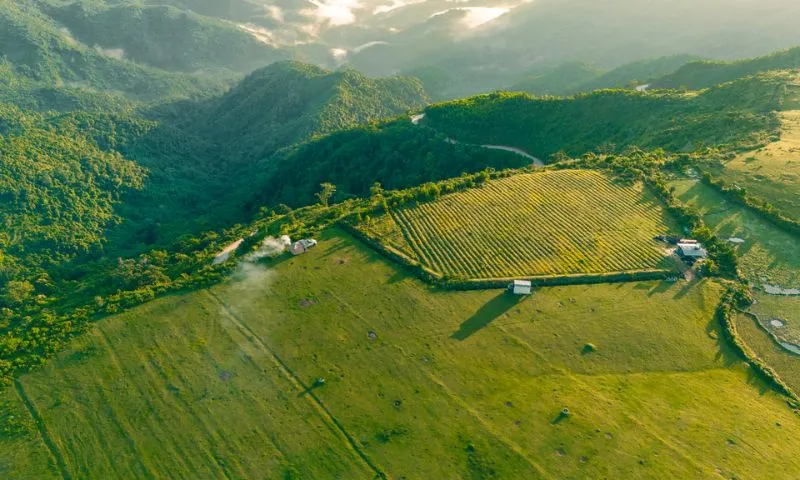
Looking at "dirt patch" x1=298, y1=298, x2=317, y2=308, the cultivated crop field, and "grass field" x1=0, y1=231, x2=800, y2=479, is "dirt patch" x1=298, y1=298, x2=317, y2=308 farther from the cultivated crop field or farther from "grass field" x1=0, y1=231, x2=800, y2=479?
the cultivated crop field

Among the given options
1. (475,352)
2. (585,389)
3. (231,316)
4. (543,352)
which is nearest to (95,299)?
(231,316)

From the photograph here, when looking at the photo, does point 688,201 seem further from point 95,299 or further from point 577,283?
point 95,299

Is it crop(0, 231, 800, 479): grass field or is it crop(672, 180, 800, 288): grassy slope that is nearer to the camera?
crop(0, 231, 800, 479): grass field

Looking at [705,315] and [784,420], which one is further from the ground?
[705,315]

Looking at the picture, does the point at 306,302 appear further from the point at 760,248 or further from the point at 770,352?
the point at 760,248

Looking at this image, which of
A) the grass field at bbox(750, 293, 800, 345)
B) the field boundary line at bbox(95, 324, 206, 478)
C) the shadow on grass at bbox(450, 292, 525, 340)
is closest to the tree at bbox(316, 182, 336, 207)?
the shadow on grass at bbox(450, 292, 525, 340)

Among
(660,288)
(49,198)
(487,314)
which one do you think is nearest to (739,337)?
(660,288)

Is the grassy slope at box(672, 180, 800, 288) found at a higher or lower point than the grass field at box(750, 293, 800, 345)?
higher
